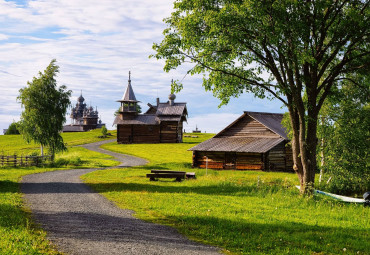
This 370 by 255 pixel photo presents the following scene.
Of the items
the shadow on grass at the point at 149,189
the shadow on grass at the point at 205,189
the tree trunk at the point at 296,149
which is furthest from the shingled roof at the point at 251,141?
the tree trunk at the point at 296,149

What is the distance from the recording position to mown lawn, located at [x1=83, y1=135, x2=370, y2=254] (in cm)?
1021

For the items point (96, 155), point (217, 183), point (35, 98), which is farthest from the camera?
point (96, 155)

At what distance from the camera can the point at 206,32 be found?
63.8 feet

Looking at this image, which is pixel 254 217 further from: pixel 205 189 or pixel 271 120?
pixel 271 120

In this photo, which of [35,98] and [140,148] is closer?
[35,98]

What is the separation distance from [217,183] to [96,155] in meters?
34.0

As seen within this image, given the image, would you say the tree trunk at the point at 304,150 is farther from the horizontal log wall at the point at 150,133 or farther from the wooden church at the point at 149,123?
the horizontal log wall at the point at 150,133

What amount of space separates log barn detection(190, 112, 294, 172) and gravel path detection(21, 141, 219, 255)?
80.2 ft

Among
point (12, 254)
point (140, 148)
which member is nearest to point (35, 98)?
point (140, 148)

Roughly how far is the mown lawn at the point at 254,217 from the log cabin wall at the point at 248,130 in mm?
19303

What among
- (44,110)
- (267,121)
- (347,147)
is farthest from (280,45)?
(44,110)

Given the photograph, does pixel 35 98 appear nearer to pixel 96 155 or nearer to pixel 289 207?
pixel 96 155

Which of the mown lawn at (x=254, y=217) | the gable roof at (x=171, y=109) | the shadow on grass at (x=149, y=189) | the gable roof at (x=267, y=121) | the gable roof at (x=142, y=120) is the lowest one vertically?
the shadow on grass at (x=149, y=189)

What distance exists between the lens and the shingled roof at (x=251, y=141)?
1523 inches
